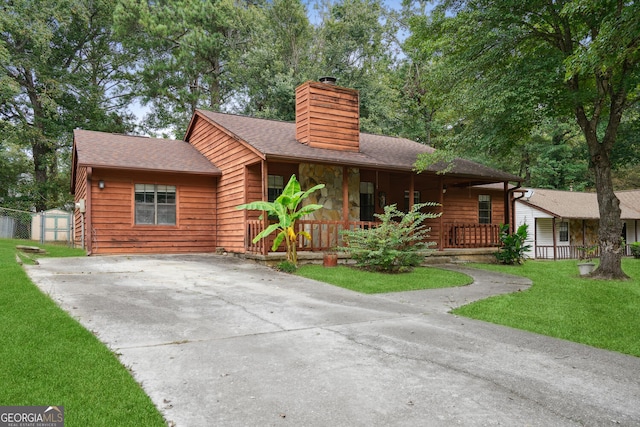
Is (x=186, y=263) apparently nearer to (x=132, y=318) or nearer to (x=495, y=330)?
(x=132, y=318)

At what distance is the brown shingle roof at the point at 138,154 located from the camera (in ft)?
43.5

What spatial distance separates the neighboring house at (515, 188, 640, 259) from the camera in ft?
77.0

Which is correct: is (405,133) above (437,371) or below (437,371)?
above

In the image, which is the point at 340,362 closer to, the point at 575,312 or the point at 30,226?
the point at 575,312

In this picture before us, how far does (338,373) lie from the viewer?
3.78 m

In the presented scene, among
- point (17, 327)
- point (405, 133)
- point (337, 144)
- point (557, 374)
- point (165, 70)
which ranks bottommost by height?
point (557, 374)

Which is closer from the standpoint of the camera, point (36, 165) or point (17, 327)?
point (17, 327)

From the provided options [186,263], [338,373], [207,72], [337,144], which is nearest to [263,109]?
[207,72]

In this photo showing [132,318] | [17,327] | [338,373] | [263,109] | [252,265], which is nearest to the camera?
[338,373]

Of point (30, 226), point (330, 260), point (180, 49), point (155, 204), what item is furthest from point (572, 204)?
point (30, 226)

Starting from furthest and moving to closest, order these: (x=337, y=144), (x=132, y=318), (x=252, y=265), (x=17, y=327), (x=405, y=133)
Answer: (x=405, y=133), (x=337, y=144), (x=252, y=265), (x=132, y=318), (x=17, y=327)

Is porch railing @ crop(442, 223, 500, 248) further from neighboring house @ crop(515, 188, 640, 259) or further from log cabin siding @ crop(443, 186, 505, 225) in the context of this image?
neighboring house @ crop(515, 188, 640, 259)

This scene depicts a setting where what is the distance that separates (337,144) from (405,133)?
660 inches

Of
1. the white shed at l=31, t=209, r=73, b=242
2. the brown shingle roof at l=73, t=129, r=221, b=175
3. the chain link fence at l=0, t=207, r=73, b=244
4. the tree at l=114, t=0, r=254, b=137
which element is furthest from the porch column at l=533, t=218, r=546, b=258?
the white shed at l=31, t=209, r=73, b=242
